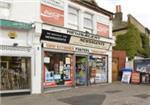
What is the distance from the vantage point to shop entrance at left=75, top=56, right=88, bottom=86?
61.8ft

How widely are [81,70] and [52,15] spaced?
181 inches

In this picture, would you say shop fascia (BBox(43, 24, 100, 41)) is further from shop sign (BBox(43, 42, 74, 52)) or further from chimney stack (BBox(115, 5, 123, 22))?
chimney stack (BBox(115, 5, 123, 22))

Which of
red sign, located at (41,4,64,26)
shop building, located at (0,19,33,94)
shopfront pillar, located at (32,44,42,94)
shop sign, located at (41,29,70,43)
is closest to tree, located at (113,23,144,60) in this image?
shop sign, located at (41,29,70,43)

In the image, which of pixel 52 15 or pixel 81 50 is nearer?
pixel 52 15

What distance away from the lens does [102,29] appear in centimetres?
2077

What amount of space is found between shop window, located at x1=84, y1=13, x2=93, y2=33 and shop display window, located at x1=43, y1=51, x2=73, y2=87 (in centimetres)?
282

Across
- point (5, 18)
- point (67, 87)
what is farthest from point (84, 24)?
point (5, 18)

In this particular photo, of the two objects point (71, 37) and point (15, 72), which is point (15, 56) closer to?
point (15, 72)

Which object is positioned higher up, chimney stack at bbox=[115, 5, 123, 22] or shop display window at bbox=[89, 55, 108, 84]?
chimney stack at bbox=[115, 5, 123, 22]

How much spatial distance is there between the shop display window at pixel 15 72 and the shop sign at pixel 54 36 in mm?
1627

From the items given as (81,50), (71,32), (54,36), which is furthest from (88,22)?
(54,36)

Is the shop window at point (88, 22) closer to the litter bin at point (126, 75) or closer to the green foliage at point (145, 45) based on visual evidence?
the litter bin at point (126, 75)

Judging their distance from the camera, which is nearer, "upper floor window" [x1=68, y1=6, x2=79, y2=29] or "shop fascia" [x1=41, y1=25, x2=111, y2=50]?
"shop fascia" [x1=41, y1=25, x2=111, y2=50]

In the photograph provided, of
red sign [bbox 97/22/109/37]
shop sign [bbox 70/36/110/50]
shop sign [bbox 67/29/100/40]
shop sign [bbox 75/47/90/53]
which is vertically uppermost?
red sign [bbox 97/22/109/37]
